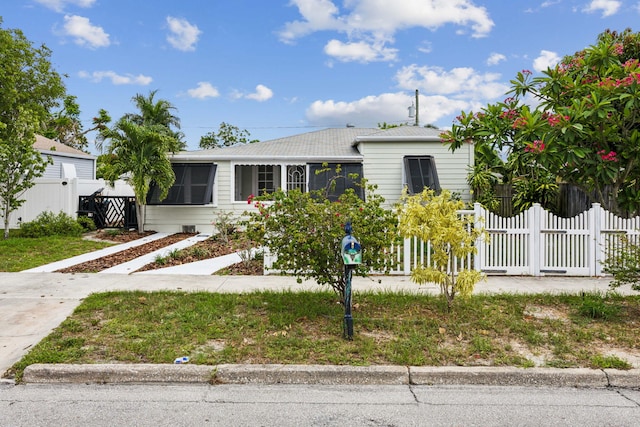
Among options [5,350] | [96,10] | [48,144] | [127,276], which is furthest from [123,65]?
[5,350]

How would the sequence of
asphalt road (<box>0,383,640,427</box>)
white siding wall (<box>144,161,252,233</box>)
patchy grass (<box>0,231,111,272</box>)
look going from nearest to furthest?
asphalt road (<box>0,383,640,427</box>), patchy grass (<box>0,231,111,272</box>), white siding wall (<box>144,161,252,233</box>)

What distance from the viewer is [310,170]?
52.0 ft

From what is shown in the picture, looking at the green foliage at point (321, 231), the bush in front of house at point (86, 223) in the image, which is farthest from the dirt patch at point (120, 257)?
the green foliage at point (321, 231)

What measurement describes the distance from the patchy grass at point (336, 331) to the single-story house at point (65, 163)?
53.5 ft

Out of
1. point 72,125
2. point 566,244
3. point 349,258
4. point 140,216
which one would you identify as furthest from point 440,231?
point 72,125

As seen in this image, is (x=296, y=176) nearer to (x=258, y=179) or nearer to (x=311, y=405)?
(x=258, y=179)

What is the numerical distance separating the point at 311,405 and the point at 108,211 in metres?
15.0

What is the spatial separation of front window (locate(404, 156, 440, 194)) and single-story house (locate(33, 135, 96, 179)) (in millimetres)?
14684

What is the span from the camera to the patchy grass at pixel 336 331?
4.63 metres

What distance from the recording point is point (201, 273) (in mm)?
9227

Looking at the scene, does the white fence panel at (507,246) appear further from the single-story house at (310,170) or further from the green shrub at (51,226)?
the green shrub at (51,226)

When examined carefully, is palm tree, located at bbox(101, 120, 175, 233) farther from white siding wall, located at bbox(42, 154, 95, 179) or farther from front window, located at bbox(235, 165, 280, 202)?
white siding wall, located at bbox(42, 154, 95, 179)

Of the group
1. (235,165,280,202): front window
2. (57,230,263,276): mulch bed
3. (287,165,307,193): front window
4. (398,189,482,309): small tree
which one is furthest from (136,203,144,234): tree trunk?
(398,189,482,309): small tree

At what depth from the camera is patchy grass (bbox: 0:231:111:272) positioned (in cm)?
1015
